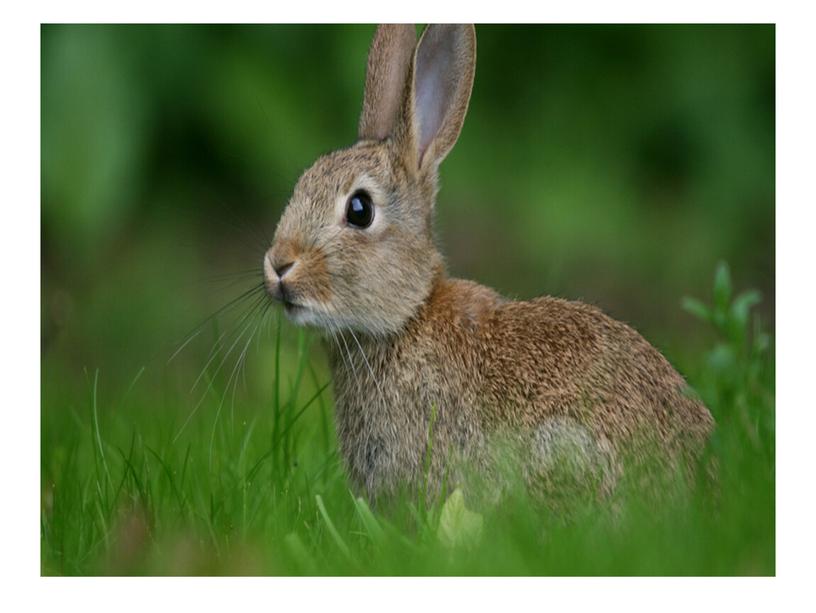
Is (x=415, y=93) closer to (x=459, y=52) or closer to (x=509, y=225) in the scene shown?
(x=459, y=52)

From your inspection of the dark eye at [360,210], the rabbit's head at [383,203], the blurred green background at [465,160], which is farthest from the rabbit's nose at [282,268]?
the blurred green background at [465,160]

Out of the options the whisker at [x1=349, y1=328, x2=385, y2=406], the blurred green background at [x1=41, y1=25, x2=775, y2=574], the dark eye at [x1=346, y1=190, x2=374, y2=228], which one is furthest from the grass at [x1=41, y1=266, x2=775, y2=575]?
the dark eye at [x1=346, y1=190, x2=374, y2=228]

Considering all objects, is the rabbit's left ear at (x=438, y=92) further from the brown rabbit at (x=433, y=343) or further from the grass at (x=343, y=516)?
the grass at (x=343, y=516)

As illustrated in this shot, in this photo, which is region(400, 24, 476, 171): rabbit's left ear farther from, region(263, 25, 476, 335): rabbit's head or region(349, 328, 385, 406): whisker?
region(349, 328, 385, 406): whisker

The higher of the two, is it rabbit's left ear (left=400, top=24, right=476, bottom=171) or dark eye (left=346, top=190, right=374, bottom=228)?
rabbit's left ear (left=400, top=24, right=476, bottom=171)

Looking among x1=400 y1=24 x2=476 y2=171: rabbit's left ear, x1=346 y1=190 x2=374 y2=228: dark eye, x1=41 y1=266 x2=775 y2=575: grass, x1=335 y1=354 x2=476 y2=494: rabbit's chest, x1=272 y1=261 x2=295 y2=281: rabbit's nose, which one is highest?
x1=400 y1=24 x2=476 y2=171: rabbit's left ear

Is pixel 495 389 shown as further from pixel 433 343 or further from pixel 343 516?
pixel 343 516
